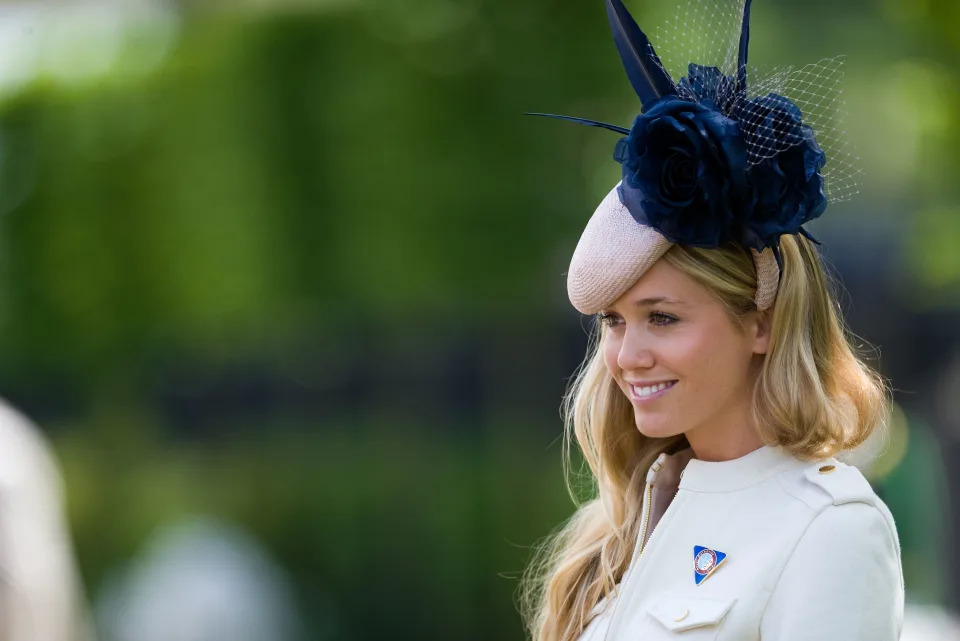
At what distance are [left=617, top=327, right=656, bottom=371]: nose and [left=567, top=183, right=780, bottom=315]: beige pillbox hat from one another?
2.6 inches

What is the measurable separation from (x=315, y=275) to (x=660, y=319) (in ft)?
22.3

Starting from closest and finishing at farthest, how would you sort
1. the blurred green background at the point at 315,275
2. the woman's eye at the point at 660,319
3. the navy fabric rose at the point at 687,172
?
the navy fabric rose at the point at 687,172, the woman's eye at the point at 660,319, the blurred green background at the point at 315,275

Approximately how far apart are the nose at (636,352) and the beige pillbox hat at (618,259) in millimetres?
67

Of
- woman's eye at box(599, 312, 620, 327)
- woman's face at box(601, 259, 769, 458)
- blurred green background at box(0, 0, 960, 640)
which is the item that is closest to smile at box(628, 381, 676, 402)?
woman's face at box(601, 259, 769, 458)

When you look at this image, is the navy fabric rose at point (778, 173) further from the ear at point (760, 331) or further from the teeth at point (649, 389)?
the teeth at point (649, 389)

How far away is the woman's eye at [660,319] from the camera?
1.98 meters

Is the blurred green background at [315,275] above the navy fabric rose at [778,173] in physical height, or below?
below

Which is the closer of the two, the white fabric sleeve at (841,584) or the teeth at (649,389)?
the white fabric sleeve at (841,584)

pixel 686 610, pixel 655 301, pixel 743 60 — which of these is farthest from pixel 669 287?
pixel 686 610

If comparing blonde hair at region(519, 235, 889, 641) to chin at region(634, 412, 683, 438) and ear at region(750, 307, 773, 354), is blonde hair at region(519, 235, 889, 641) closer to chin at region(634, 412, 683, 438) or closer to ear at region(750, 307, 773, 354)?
ear at region(750, 307, 773, 354)

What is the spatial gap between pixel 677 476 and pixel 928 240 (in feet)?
11.2

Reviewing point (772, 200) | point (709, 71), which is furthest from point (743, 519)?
point (709, 71)

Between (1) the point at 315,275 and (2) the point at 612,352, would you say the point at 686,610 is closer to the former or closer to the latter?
(2) the point at 612,352

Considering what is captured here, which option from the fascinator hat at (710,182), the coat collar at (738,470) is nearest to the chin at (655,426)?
the coat collar at (738,470)
